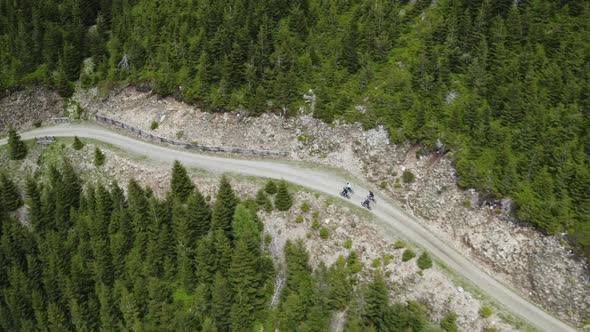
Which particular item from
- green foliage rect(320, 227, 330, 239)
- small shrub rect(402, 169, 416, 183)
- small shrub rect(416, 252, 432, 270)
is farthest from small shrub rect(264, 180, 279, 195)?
small shrub rect(416, 252, 432, 270)

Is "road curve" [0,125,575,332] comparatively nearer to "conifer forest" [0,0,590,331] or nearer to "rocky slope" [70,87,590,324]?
"rocky slope" [70,87,590,324]

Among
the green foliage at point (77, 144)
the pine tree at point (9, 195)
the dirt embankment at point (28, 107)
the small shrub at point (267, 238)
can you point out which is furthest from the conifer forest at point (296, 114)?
the dirt embankment at point (28, 107)

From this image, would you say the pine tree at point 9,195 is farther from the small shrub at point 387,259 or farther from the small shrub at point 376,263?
the small shrub at point 387,259

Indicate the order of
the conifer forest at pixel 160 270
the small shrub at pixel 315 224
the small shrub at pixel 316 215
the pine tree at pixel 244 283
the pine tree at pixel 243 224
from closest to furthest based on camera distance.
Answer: the conifer forest at pixel 160 270 → the pine tree at pixel 244 283 → the pine tree at pixel 243 224 → the small shrub at pixel 315 224 → the small shrub at pixel 316 215

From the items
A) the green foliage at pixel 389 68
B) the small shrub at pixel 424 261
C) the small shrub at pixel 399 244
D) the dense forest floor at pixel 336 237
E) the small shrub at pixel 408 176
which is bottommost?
the dense forest floor at pixel 336 237

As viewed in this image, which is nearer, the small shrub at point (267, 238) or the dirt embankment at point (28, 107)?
the small shrub at point (267, 238)

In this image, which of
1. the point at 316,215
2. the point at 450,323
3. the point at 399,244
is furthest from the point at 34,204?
the point at 450,323
